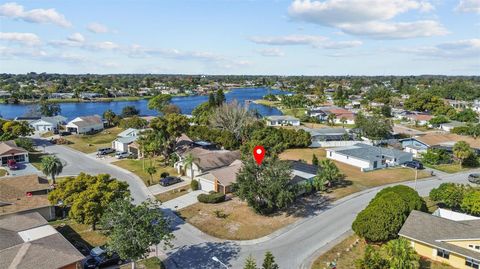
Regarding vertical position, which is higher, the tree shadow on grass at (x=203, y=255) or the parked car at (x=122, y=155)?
the parked car at (x=122, y=155)

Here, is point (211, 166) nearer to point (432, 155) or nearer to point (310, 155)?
point (310, 155)

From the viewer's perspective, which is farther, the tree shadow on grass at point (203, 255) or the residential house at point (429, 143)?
the residential house at point (429, 143)

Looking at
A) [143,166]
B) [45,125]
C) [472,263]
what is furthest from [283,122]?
[472,263]

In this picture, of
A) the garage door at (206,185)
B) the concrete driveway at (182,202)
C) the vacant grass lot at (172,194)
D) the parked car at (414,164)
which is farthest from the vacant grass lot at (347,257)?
the parked car at (414,164)

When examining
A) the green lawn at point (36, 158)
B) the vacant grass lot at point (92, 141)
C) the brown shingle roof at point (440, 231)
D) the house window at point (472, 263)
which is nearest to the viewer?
the house window at point (472, 263)

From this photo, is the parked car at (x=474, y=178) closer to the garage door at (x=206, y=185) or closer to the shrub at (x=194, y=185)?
the garage door at (x=206, y=185)

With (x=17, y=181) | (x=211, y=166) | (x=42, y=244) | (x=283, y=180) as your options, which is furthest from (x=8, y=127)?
(x=283, y=180)

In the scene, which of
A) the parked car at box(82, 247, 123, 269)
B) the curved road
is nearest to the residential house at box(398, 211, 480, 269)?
the curved road

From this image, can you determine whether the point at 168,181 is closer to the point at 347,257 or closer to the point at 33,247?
the point at 33,247
